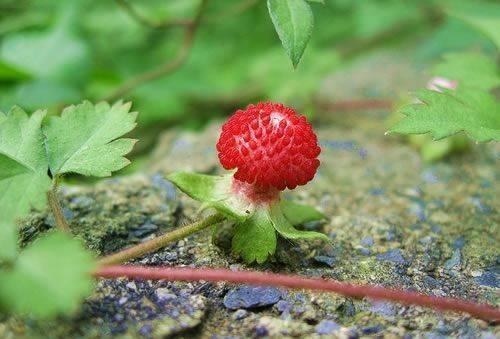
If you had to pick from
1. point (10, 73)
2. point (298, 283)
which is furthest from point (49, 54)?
point (298, 283)

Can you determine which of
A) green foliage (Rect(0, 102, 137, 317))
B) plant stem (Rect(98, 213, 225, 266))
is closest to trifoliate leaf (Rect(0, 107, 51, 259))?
green foliage (Rect(0, 102, 137, 317))

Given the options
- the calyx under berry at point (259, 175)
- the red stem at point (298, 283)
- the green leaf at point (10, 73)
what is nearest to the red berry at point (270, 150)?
the calyx under berry at point (259, 175)

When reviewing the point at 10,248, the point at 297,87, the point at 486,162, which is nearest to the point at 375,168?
the point at 486,162

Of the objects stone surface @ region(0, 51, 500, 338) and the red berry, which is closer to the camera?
stone surface @ region(0, 51, 500, 338)

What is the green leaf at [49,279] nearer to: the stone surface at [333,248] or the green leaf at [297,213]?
the stone surface at [333,248]

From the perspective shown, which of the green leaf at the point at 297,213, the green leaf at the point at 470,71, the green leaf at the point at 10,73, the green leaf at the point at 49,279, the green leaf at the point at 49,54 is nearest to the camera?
the green leaf at the point at 49,279

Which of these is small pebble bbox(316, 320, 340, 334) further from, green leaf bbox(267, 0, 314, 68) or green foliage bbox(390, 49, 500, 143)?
green leaf bbox(267, 0, 314, 68)
